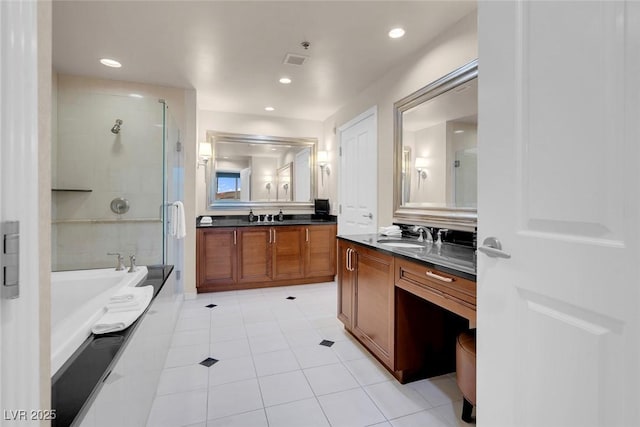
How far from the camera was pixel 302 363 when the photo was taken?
2.20 metres

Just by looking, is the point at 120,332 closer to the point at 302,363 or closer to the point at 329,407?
the point at 329,407

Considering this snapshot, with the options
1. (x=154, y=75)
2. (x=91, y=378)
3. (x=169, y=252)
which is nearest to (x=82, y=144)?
(x=154, y=75)

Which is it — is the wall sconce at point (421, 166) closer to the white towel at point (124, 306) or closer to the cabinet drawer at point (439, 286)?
the cabinet drawer at point (439, 286)

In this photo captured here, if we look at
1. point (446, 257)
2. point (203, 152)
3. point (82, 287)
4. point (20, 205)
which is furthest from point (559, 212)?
point (203, 152)

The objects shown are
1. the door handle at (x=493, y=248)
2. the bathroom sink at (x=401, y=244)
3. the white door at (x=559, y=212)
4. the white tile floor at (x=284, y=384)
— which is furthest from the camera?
the bathroom sink at (x=401, y=244)

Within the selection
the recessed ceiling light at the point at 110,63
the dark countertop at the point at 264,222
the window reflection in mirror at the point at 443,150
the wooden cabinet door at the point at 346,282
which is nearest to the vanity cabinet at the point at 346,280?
the wooden cabinet door at the point at 346,282

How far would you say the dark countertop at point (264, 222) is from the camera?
4.00 m

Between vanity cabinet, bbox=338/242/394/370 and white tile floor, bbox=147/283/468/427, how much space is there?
0.16 metres

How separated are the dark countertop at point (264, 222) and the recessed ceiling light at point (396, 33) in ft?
8.28

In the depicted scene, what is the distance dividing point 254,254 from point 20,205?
12.0 ft

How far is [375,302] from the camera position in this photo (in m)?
2.17

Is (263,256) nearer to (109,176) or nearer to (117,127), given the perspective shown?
(109,176)

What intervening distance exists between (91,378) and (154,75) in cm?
312

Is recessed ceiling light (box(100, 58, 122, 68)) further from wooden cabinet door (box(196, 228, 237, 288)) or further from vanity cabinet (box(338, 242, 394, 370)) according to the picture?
vanity cabinet (box(338, 242, 394, 370))
